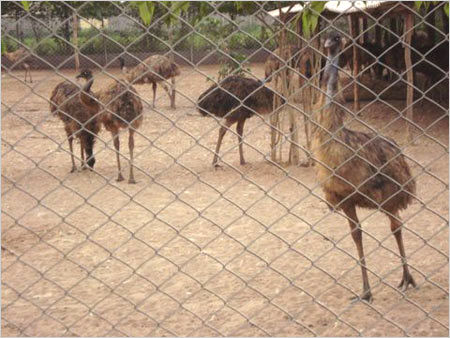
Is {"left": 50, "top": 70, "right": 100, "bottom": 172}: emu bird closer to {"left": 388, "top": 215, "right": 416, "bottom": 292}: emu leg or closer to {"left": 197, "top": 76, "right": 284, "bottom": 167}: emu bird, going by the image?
{"left": 197, "top": 76, "right": 284, "bottom": 167}: emu bird

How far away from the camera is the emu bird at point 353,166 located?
375 centimetres

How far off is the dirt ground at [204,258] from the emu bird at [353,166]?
12.2 inches

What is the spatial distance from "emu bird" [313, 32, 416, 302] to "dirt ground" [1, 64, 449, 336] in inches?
12.2

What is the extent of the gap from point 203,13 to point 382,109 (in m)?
6.94

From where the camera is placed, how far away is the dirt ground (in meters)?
3.64

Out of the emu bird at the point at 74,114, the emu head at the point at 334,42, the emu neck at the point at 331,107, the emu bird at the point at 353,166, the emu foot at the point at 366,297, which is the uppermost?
the emu head at the point at 334,42

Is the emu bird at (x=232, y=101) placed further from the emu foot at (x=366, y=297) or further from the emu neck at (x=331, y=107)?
the emu neck at (x=331, y=107)

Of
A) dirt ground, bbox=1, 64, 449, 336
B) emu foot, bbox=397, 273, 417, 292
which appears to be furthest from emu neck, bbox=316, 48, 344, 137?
emu foot, bbox=397, 273, 417, 292

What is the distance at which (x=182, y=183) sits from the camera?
321 inches

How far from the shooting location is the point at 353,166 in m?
3.92

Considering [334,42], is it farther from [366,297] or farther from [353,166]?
[366,297]

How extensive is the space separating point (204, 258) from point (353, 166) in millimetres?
1822

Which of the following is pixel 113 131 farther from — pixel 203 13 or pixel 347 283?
pixel 347 283

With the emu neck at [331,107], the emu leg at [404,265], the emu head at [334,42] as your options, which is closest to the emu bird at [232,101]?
the emu leg at [404,265]
